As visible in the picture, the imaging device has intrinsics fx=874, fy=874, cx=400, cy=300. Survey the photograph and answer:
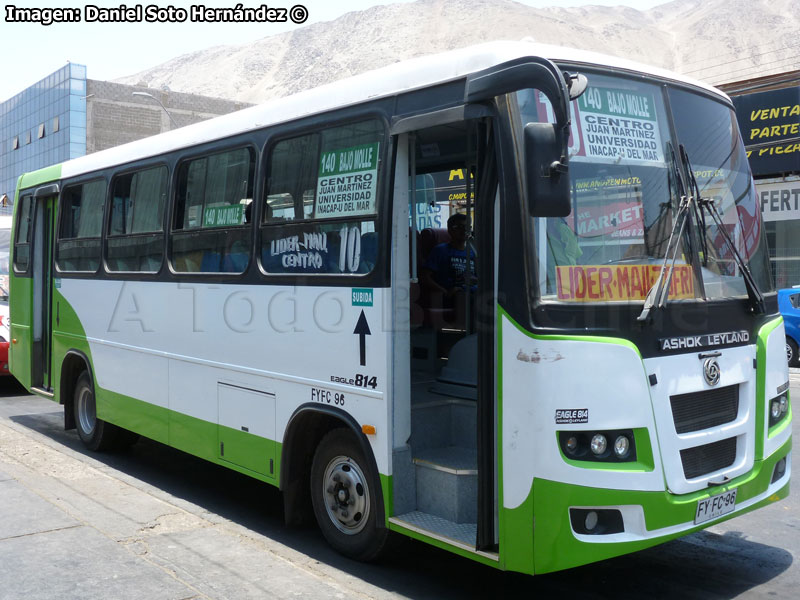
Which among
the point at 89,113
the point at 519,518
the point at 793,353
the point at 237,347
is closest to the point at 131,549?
the point at 237,347

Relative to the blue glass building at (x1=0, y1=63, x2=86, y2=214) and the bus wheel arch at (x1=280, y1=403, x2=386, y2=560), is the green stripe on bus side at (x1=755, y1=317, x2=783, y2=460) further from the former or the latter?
the blue glass building at (x1=0, y1=63, x2=86, y2=214)

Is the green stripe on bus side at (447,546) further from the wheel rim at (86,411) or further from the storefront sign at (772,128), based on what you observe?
the storefront sign at (772,128)

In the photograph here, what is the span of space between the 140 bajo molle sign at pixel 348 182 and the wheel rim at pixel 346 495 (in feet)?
5.23

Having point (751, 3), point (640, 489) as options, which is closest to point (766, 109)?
point (640, 489)

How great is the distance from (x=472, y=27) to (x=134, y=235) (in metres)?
183

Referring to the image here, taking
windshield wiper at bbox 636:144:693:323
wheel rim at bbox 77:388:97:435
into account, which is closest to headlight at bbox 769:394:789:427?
windshield wiper at bbox 636:144:693:323

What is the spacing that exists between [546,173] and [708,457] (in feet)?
6.01

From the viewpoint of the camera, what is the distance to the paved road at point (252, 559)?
503 cm

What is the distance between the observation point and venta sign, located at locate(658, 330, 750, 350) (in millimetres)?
4521

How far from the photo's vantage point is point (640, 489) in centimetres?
429

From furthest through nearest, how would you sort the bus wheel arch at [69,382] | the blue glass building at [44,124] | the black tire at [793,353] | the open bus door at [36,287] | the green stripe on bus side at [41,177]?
the blue glass building at [44,124] < the black tire at [793,353] < the open bus door at [36,287] < the green stripe on bus side at [41,177] < the bus wheel arch at [69,382]

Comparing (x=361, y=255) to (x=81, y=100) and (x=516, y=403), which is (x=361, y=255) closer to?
(x=516, y=403)

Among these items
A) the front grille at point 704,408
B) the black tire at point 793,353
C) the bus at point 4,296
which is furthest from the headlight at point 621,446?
the black tire at point 793,353

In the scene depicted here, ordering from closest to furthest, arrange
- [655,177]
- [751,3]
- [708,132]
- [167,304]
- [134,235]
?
1. [655,177]
2. [708,132]
3. [167,304]
4. [134,235]
5. [751,3]
